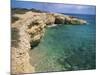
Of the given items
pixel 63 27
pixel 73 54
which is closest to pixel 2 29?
pixel 63 27

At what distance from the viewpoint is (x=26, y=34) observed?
212 centimetres

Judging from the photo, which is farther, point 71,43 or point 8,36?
point 71,43

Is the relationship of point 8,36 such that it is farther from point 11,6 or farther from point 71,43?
point 71,43

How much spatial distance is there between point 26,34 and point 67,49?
1.58ft

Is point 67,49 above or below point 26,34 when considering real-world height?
below

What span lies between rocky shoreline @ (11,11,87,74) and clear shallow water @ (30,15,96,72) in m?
0.06

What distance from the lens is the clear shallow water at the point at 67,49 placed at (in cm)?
217

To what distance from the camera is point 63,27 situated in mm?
2256

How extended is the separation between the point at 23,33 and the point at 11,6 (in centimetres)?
29

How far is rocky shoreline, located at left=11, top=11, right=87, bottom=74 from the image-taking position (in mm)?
2074

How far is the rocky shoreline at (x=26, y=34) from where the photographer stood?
2.07 metres

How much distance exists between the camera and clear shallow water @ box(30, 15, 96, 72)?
85.6 inches

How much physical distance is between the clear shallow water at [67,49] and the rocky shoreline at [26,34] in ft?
0.19

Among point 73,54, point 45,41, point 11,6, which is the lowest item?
point 73,54
